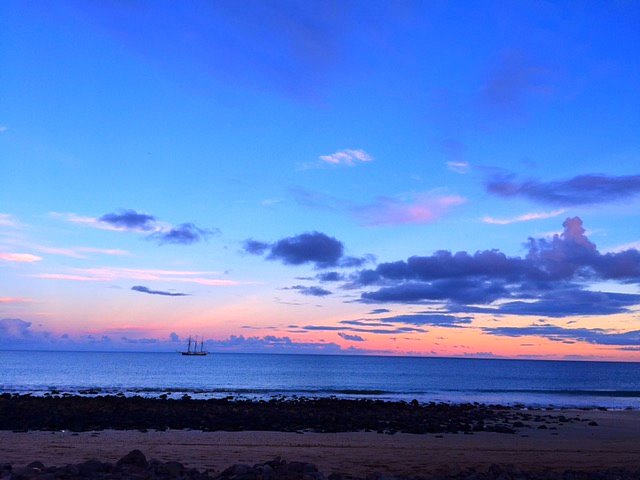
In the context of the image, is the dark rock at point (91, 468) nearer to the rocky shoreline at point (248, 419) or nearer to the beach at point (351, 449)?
the beach at point (351, 449)

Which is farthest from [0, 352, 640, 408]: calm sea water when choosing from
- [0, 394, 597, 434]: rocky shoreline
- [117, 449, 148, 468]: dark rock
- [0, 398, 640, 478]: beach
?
[117, 449, 148, 468]: dark rock

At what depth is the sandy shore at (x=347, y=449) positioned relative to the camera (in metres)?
15.4

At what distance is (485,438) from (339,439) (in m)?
5.99

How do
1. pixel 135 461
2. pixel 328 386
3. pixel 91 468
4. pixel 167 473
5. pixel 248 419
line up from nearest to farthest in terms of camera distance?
pixel 91 468
pixel 167 473
pixel 135 461
pixel 248 419
pixel 328 386

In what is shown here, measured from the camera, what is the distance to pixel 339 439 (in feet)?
69.8

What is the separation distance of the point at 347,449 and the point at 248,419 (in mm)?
9697

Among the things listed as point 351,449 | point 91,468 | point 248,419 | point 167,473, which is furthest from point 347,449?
point 248,419

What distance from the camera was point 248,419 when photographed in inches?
1065

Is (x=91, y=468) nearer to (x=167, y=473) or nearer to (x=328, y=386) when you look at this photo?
(x=167, y=473)

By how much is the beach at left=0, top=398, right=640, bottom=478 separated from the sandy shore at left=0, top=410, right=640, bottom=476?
0.09 ft

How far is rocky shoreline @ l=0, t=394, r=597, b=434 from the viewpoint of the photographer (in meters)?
24.4

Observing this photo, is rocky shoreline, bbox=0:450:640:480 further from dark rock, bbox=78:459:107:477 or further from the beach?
the beach

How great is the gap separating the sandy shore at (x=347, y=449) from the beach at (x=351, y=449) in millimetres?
26

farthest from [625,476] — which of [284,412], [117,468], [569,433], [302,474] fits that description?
[284,412]
